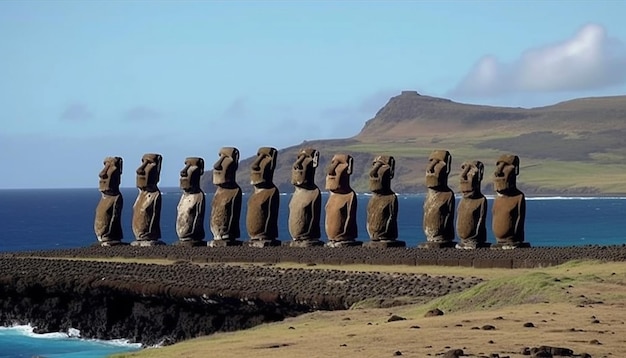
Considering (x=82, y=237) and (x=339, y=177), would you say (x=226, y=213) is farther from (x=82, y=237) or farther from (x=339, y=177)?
(x=82, y=237)

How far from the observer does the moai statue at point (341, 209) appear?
115 feet

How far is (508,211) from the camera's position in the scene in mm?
33062

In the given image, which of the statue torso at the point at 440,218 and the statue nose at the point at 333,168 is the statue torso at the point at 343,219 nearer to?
the statue nose at the point at 333,168

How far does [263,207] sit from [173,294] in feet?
33.2

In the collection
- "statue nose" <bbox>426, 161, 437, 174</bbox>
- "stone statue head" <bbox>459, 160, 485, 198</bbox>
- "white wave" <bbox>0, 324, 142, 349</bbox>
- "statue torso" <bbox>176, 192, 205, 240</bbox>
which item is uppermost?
"statue nose" <bbox>426, 161, 437, 174</bbox>

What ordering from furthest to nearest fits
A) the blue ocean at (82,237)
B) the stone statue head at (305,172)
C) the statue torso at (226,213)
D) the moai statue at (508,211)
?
the statue torso at (226,213) < the stone statue head at (305,172) < the moai statue at (508,211) < the blue ocean at (82,237)

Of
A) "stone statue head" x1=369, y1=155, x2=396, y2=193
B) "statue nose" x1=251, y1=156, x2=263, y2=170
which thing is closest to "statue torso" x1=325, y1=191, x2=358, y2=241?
"stone statue head" x1=369, y1=155, x2=396, y2=193

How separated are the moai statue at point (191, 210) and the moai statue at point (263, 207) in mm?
1807

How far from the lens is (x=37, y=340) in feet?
96.0

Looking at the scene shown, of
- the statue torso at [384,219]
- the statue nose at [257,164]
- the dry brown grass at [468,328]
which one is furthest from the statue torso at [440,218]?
the dry brown grass at [468,328]

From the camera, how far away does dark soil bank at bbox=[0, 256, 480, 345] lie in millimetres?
23875

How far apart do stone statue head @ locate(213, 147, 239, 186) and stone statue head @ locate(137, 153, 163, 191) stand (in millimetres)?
2330

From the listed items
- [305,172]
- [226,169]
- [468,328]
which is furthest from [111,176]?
[468,328]

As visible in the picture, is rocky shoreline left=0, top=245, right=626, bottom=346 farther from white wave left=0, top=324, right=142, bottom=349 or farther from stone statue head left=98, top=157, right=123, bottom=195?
stone statue head left=98, top=157, right=123, bottom=195
